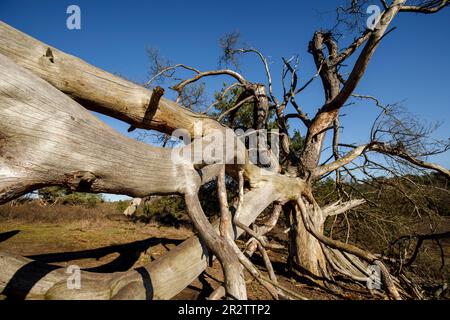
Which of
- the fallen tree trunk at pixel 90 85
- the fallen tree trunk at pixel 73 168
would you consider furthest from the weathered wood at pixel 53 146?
the fallen tree trunk at pixel 90 85

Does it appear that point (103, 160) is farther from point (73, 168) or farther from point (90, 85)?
point (90, 85)

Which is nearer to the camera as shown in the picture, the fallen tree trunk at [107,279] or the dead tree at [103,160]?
the dead tree at [103,160]

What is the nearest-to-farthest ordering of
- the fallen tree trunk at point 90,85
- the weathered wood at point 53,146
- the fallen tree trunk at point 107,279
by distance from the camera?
the weathered wood at point 53,146
the fallen tree trunk at point 90,85
the fallen tree trunk at point 107,279

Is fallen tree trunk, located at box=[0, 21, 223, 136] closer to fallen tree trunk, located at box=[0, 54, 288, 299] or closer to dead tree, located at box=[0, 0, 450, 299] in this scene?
dead tree, located at box=[0, 0, 450, 299]

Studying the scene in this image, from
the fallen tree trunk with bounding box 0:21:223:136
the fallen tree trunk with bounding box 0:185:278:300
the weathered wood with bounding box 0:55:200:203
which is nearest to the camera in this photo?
the weathered wood with bounding box 0:55:200:203

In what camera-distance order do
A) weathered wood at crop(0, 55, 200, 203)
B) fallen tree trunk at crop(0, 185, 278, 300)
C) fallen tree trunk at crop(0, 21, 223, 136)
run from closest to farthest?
weathered wood at crop(0, 55, 200, 203) → fallen tree trunk at crop(0, 21, 223, 136) → fallen tree trunk at crop(0, 185, 278, 300)

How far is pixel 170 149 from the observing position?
2.25 metres

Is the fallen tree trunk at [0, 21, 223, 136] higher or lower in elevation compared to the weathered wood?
higher

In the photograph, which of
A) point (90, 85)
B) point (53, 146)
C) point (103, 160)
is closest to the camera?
point (53, 146)

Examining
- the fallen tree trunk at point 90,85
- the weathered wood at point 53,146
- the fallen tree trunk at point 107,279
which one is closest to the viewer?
the weathered wood at point 53,146

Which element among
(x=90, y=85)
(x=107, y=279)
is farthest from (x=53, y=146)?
(x=107, y=279)

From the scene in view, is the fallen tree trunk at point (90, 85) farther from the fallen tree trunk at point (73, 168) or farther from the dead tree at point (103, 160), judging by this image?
the fallen tree trunk at point (73, 168)

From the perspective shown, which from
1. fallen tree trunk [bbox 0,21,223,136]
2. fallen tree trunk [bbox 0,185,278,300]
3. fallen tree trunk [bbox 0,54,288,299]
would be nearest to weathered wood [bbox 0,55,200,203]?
fallen tree trunk [bbox 0,54,288,299]
